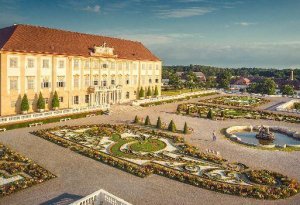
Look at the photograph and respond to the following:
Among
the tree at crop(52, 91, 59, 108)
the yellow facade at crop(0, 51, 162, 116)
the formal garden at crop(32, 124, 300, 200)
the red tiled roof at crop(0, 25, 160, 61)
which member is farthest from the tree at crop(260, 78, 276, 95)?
the tree at crop(52, 91, 59, 108)

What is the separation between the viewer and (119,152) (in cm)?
3025

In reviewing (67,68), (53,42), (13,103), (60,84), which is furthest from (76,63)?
(13,103)

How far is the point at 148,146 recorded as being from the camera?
32.8 meters

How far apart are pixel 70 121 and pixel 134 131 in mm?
10985

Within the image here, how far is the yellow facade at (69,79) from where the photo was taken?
46.2 meters

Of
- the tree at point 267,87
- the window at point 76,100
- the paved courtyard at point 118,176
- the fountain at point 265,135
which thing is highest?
the tree at point 267,87

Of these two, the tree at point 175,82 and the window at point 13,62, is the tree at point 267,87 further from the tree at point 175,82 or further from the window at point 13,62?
the window at point 13,62

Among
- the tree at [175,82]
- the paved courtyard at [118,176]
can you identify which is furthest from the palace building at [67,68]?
the tree at [175,82]

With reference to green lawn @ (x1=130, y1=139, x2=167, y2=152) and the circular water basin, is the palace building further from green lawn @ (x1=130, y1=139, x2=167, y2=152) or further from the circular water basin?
the circular water basin

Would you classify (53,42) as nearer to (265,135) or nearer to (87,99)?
(87,99)

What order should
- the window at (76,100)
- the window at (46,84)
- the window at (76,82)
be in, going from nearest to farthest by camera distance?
the window at (46,84) < the window at (76,82) < the window at (76,100)

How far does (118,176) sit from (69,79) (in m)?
34.1

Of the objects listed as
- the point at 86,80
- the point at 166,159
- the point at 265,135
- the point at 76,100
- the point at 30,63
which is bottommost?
the point at 166,159

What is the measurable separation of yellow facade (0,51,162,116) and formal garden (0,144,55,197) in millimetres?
21646
